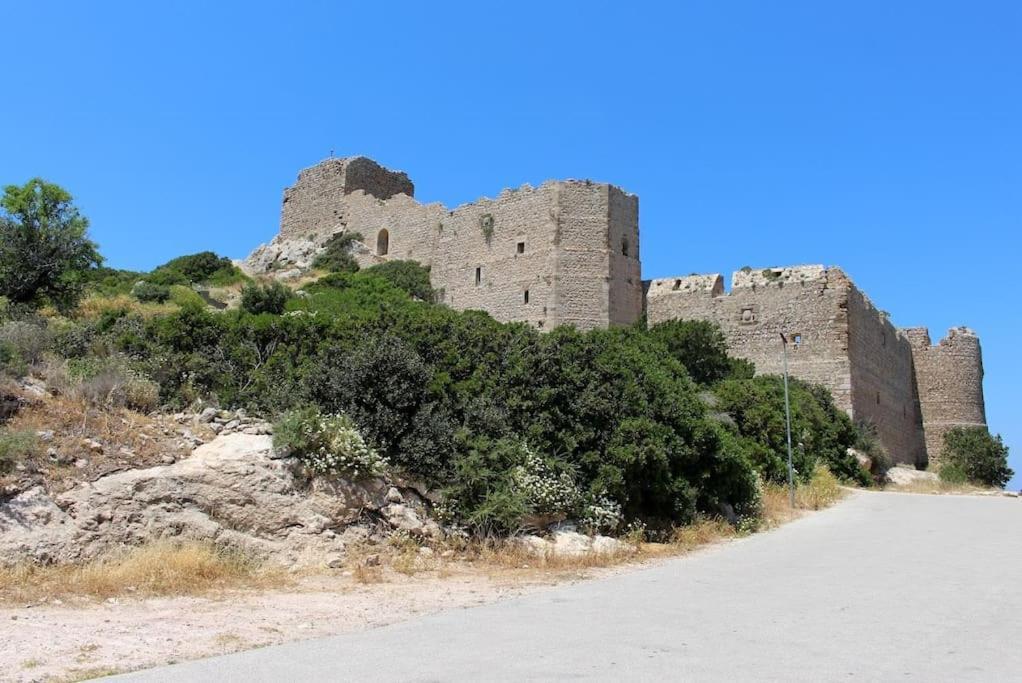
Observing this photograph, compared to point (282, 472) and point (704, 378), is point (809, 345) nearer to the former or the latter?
point (704, 378)

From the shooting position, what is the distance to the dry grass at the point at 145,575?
6840mm

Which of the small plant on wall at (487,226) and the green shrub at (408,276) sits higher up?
the small plant on wall at (487,226)

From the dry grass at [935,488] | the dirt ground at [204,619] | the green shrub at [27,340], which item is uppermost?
the green shrub at [27,340]

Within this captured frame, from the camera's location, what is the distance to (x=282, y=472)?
901cm

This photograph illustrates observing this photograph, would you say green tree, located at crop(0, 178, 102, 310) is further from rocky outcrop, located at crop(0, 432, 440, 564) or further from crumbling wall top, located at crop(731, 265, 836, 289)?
crumbling wall top, located at crop(731, 265, 836, 289)

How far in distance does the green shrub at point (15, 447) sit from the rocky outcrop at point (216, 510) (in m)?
0.38

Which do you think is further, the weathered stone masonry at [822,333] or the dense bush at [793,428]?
the weathered stone masonry at [822,333]

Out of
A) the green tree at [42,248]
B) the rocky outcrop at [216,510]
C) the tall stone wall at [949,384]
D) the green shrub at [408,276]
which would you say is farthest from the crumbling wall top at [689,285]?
the rocky outcrop at [216,510]

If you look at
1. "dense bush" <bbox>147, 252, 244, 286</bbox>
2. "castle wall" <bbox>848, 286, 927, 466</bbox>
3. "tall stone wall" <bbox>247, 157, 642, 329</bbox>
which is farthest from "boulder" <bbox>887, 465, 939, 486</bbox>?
"dense bush" <bbox>147, 252, 244, 286</bbox>

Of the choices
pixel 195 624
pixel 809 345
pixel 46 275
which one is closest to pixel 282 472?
pixel 195 624

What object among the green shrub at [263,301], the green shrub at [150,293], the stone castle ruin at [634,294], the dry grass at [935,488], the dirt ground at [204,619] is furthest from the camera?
the stone castle ruin at [634,294]

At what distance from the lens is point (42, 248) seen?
17.6 metres

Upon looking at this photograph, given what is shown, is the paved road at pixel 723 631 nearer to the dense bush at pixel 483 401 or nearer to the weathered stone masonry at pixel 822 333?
the dense bush at pixel 483 401

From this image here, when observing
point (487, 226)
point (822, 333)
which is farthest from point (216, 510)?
point (487, 226)
